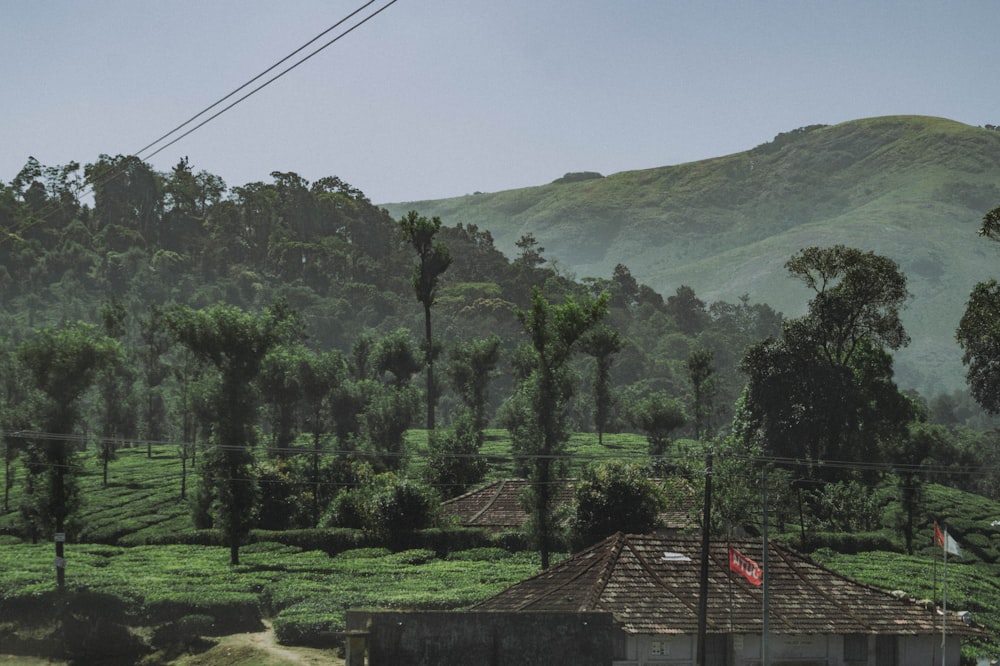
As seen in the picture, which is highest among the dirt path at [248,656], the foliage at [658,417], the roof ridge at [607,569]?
the foliage at [658,417]

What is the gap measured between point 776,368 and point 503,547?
28473mm

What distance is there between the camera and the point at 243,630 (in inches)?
1563

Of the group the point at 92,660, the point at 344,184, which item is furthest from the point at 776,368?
the point at 344,184

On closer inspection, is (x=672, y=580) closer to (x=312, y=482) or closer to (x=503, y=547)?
(x=503, y=547)

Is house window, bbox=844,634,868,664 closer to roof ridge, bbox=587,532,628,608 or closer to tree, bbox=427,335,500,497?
roof ridge, bbox=587,532,628,608

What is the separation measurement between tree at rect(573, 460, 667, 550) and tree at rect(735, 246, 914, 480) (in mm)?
24193

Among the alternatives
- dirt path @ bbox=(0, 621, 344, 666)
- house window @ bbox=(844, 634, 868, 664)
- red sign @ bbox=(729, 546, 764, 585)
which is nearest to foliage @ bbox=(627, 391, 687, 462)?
dirt path @ bbox=(0, 621, 344, 666)

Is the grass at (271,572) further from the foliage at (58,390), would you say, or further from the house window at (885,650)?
the house window at (885,650)

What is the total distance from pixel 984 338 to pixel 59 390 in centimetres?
5123

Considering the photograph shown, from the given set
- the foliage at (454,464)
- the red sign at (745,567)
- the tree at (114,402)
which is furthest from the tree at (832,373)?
the red sign at (745,567)

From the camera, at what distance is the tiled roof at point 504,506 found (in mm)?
53344

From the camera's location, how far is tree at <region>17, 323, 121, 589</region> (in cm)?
4344

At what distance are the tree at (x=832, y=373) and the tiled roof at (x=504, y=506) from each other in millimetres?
19592

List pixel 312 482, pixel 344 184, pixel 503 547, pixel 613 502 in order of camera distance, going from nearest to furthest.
A: pixel 613 502
pixel 503 547
pixel 312 482
pixel 344 184
